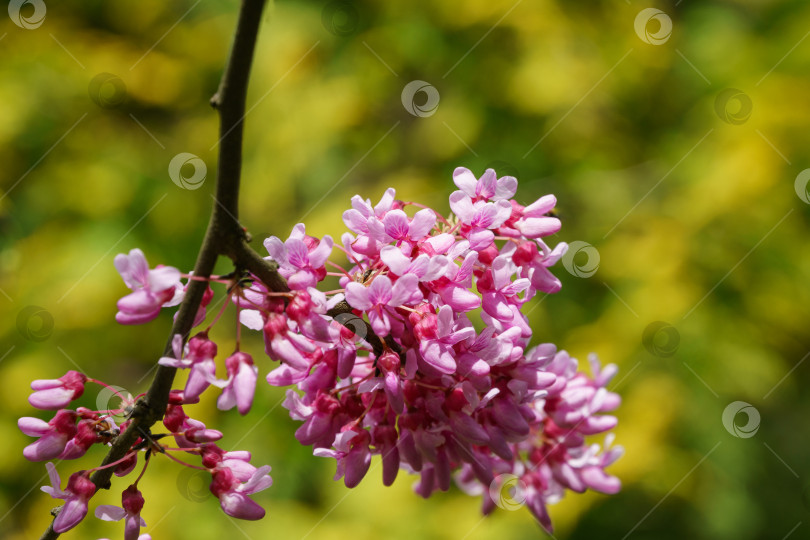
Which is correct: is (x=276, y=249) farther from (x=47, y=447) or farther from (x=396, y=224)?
(x=47, y=447)

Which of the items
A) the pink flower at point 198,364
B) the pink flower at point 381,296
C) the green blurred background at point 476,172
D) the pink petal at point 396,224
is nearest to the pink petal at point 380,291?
the pink flower at point 381,296

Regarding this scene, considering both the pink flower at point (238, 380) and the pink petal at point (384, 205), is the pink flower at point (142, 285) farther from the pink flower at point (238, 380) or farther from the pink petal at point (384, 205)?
the pink petal at point (384, 205)

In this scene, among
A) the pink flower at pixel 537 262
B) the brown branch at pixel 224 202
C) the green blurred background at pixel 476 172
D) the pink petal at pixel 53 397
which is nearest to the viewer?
the brown branch at pixel 224 202

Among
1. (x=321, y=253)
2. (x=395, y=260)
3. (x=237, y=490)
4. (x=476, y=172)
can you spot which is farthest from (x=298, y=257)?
(x=476, y=172)

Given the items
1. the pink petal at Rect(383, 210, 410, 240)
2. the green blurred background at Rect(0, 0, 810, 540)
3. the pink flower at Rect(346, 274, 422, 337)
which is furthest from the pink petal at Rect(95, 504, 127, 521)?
the green blurred background at Rect(0, 0, 810, 540)

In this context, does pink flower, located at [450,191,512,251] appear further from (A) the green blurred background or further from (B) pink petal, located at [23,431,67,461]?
(A) the green blurred background
